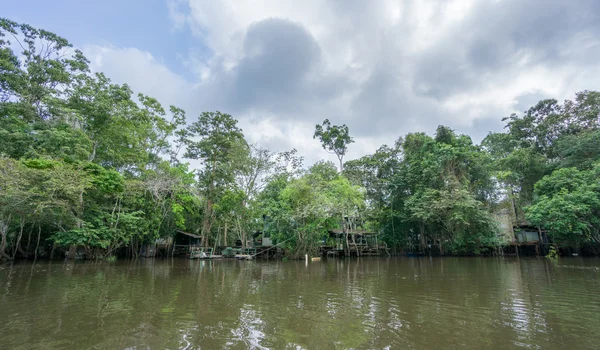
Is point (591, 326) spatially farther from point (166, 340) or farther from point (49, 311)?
point (49, 311)

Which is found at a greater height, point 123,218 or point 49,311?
point 123,218

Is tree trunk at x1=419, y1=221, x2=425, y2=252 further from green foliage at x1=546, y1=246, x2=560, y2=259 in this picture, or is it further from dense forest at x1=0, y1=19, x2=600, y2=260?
green foliage at x1=546, y1=246, x2=560, y2=259

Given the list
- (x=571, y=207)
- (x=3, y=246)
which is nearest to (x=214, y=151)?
(x=3, y=246)

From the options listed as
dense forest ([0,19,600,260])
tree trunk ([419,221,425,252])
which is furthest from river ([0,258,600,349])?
tree trunk ([419,221,425,252])

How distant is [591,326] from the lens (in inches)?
191

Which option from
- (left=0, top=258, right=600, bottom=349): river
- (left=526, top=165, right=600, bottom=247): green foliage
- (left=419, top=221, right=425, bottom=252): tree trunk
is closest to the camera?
(left=0, top=258, right=600, bottom=349): river

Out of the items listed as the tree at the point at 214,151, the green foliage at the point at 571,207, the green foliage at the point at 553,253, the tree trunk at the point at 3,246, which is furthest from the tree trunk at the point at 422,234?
the tree trunk at the point at 3,246

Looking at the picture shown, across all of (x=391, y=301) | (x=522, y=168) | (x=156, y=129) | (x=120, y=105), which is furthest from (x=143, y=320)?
(x=522, y=168)

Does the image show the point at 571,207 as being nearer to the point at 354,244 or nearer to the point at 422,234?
the point at 422,234

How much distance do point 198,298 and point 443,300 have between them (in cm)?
596

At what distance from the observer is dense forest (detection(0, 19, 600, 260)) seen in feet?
57.1

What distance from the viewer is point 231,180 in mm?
26406

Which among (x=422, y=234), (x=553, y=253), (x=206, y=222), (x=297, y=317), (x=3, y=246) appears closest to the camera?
(x=297, y=317)

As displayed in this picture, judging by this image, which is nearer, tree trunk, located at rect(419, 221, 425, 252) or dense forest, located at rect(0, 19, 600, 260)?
dense forest, located at rect(0, 19, 600, 260)
